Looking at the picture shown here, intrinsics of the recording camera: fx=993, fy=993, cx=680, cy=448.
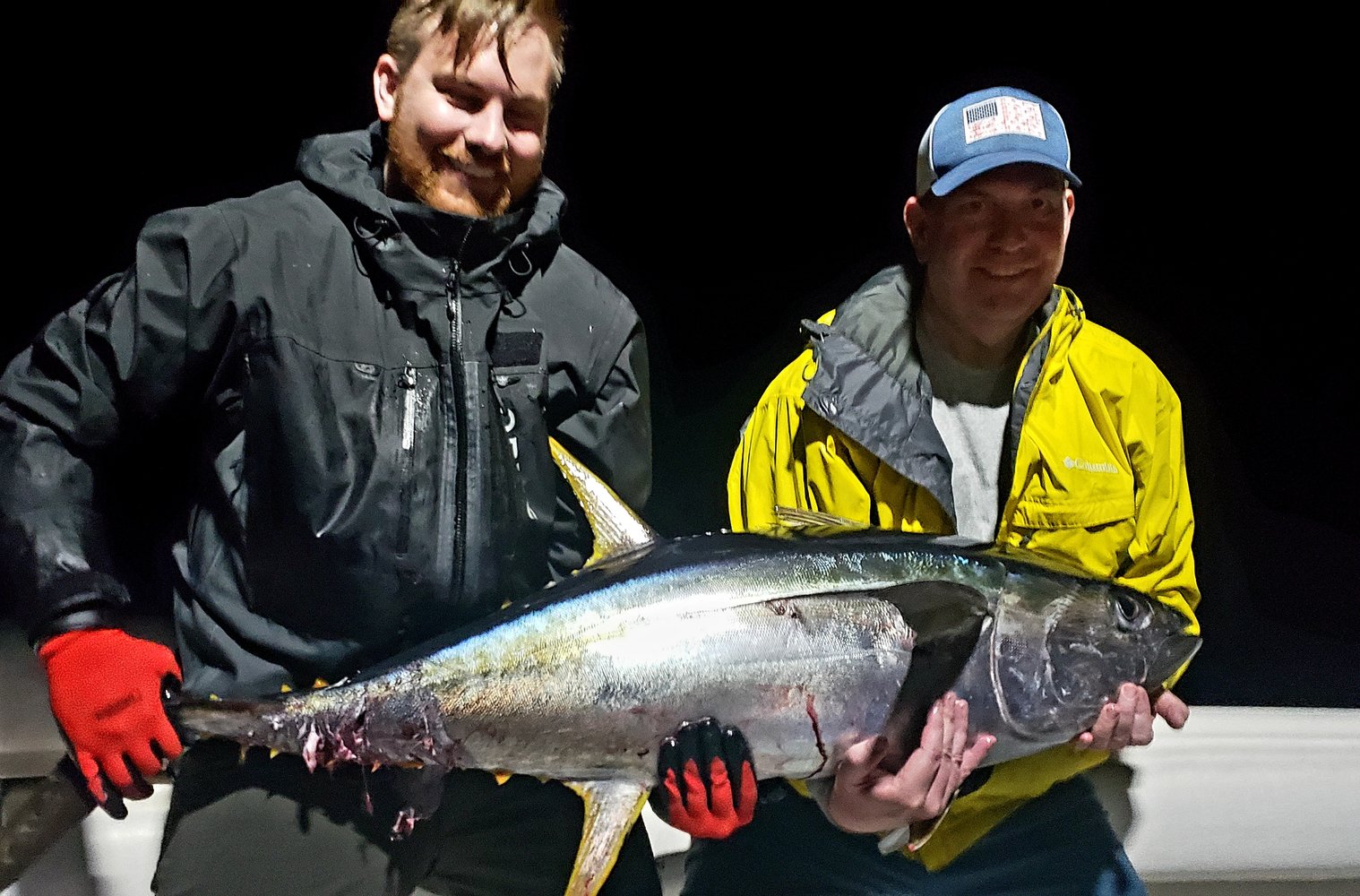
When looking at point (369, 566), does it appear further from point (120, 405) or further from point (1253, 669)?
point (1253, 669)

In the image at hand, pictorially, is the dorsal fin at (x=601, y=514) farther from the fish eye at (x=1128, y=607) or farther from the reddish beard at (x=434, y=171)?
the fish eye at (x=1128, y=607)

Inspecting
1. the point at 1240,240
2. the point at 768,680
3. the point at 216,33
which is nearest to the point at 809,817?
the point at 768,680

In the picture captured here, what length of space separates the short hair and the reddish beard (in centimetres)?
9

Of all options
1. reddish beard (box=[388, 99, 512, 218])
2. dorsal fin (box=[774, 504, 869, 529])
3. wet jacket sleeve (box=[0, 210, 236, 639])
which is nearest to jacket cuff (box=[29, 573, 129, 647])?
wet jacket sleeve (box=[0, 210, 236, 639])

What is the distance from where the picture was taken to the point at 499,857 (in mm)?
1567

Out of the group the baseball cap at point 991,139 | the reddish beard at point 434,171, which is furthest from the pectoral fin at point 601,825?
the baseball cap at point 991,139

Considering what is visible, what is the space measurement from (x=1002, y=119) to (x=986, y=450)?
586 millimetres

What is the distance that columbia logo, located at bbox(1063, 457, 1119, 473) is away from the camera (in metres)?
1.71

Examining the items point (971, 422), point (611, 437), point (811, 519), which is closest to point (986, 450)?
point (971, 422)

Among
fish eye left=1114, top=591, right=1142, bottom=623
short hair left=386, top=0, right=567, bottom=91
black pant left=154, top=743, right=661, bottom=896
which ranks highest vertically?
short hair left=386, top=0, right=567, bottom=91

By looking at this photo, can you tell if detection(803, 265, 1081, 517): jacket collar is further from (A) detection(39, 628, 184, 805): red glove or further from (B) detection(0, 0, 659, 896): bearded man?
(A) detection(39, 628, 184, 805): red glove

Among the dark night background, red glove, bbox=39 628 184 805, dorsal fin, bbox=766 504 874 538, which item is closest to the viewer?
red glove, bbox=39 628 184 805

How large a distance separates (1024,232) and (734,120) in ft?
3.65

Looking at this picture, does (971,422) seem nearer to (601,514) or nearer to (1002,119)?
(1002,119)
